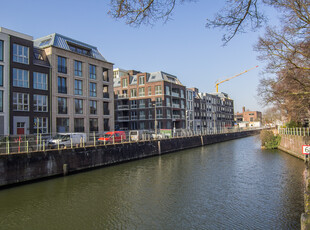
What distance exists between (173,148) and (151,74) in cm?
2570

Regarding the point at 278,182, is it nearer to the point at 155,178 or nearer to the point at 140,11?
the point at 155,178

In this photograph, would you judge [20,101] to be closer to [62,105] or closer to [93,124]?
[62,105]

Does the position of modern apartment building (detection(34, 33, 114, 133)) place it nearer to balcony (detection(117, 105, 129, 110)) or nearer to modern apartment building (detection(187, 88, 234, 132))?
balcony (detection(117, 105, 129, 110))

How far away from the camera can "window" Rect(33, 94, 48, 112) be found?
2884 centimetres

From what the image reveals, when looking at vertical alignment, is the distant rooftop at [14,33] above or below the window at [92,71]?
above

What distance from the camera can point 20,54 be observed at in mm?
27000

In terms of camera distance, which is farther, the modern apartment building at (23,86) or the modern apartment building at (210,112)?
the modern apartment building at (210,112)

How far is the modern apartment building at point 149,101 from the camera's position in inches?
2175

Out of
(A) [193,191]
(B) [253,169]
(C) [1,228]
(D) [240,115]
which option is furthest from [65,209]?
(D) [240,115]

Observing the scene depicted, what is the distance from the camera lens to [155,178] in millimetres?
19531

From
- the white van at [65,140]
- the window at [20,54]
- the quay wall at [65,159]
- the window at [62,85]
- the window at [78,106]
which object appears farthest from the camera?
the window at [78,106]

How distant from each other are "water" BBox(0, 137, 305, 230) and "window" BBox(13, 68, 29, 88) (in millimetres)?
13279

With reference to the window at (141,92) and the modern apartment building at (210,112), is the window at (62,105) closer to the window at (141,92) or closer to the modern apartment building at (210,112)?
the window at (141,92)

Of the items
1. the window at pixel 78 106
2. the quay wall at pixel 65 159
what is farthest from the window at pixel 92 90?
the quay wall at pixel 65 159
